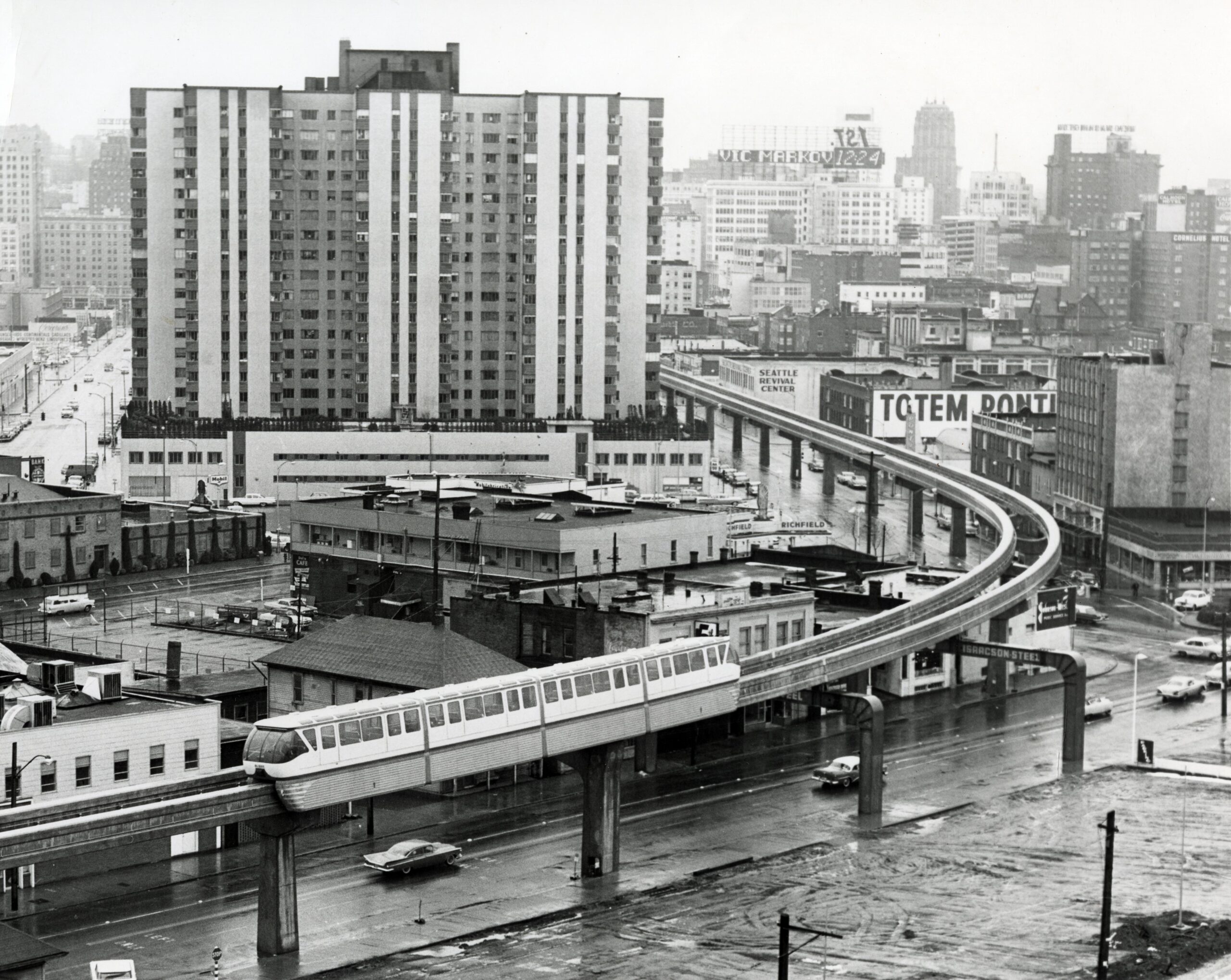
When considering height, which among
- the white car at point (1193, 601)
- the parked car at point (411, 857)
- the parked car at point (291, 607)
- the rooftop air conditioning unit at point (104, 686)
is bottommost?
the white car at point (1193, 601)

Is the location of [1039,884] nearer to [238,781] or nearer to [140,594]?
[238,781]

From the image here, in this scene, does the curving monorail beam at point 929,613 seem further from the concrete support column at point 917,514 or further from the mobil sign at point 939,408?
the mobil sign at point 939,408

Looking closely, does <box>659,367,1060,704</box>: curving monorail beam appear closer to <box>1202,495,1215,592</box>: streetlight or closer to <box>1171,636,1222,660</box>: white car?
<box>1171,636,1222,660</box>: white car

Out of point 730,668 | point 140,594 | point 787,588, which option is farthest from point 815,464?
point 730,668

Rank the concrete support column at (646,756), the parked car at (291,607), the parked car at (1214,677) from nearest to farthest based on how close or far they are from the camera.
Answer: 1. the concrete support column at (646,756)
2. the parked car at (1214,677)
3. the parked car at (291,607)

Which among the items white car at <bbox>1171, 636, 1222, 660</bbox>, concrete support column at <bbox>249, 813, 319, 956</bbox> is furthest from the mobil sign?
concrete support column at <bbox>249, 813, 319, 956</bbox>

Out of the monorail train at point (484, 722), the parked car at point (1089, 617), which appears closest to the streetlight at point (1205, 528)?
the parked car at point (1089, 617)
